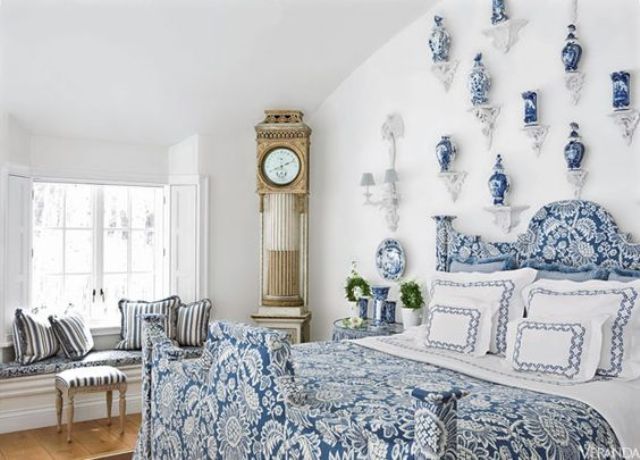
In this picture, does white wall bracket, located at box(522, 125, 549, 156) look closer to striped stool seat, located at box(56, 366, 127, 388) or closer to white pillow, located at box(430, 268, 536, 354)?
white pillow, located at box(430, 268, 536, 354)

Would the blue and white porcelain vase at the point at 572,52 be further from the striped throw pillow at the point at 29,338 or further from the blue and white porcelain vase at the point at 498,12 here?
the striped throw pillow at the point at 29,338

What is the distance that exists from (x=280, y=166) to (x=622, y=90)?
279cm

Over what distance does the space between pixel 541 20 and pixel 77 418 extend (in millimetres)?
4051

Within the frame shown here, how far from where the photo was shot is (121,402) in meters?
4.19

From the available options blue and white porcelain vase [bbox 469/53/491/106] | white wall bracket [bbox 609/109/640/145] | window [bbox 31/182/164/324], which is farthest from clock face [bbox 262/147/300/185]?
white wall bracket [bbox 609/109/640/145]

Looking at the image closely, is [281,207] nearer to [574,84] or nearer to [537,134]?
[537,134]

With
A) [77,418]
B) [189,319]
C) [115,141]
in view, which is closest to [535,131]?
[189,319]

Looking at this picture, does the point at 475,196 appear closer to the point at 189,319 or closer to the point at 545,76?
the point at 545,76

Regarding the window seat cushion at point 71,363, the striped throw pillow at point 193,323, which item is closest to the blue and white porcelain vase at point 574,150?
the window seat cushion at point 71,363

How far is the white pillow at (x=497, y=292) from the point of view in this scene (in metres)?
3.23

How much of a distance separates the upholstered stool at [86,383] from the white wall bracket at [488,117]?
2.86 metres

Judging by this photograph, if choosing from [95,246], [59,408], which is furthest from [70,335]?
[95,246]

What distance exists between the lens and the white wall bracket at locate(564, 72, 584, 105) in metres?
3.46

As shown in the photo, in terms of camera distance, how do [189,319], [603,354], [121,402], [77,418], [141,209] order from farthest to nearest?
[141,209] → [189,319] → [77,418] → [121,402] → [603,354]
